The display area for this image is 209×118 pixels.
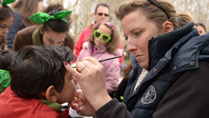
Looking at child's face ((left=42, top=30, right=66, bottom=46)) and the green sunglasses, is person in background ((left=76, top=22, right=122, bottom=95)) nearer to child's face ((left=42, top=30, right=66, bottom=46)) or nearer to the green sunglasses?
the green sunglasses

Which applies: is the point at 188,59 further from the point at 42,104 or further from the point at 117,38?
the point at 117,38

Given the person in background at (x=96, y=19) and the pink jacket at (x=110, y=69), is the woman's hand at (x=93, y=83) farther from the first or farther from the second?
the person in background at (x=96, y=19)

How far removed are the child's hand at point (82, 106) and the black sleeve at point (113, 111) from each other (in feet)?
1.23

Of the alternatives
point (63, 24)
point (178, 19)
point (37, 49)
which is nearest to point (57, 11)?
point (63, 24)

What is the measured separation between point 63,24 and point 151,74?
1598mm

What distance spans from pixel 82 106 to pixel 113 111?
46cm

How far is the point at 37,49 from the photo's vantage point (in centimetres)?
120

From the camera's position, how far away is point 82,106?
1.36 meters

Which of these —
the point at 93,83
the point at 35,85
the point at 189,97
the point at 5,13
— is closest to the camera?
the point at 189,97

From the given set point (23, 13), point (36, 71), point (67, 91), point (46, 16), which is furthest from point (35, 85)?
point (23, 13)

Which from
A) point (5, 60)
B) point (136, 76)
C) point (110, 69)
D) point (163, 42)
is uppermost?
point (163, 42)

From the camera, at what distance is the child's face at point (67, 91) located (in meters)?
Answer: 1.26

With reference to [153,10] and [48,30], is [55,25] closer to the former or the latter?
[48,30]

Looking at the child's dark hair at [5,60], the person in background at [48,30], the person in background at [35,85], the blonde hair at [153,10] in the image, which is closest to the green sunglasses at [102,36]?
the person in background at [48,30]
